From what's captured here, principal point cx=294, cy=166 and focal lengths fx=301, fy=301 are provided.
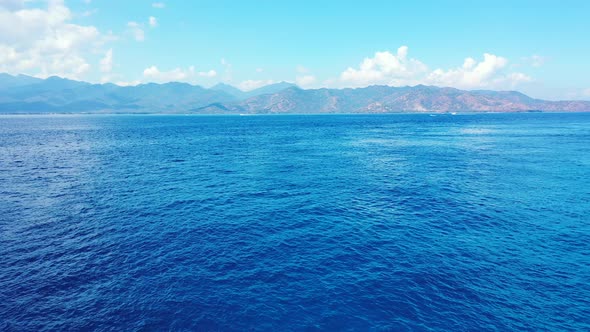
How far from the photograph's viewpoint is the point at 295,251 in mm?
39312

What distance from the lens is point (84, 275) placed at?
108 feet

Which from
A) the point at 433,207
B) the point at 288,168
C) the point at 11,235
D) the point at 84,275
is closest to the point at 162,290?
the point at 84,275

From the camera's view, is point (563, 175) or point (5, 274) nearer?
point (5, 274)

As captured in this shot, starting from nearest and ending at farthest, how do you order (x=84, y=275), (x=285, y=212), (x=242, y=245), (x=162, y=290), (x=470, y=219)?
1. (x=162, y=290)
2. (x=84, y=275)
3. (x=242, y=245)
4. (x=470, y=219)
5. (x=285, y=212)

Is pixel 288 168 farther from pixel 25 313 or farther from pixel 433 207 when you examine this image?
pixel 25 313

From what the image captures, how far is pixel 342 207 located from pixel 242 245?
21.9 meters

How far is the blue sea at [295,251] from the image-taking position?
27547mm

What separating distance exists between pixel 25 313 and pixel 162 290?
11530 mm

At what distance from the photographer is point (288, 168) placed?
88.1 m

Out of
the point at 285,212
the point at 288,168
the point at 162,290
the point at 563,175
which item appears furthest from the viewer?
the point at 288,168

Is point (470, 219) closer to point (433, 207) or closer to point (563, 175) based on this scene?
point (433, 207)

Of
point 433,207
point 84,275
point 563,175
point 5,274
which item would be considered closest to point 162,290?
point 84,275

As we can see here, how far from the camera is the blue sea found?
90.4 feet

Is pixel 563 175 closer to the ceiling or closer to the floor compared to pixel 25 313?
closer to the ceiling
